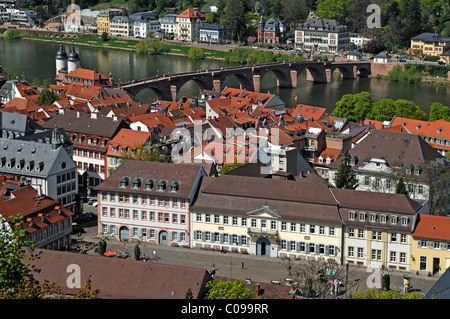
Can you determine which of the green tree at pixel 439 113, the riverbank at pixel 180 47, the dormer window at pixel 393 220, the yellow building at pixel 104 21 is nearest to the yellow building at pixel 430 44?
the riverbank at pixel 180 47

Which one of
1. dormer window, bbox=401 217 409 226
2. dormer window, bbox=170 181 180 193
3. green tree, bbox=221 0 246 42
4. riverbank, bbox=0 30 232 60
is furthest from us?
green tree, bbox=221 0 246 42

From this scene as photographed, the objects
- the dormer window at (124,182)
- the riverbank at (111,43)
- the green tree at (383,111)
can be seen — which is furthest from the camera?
the riverbank at (111,43)

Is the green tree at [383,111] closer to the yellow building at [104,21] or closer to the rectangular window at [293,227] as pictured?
the rectangular window at [293,227]

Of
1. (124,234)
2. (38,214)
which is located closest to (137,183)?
(124,234)

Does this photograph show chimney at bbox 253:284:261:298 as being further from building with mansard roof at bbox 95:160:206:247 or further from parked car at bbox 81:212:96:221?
parked car at bbox 81:212:96:221

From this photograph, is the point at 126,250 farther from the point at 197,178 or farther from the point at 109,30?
the point at 109,30

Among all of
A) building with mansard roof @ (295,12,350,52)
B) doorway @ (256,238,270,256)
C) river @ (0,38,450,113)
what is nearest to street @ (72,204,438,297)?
doorway @ (256,238,270,256)

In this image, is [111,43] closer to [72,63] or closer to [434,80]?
[72,63]

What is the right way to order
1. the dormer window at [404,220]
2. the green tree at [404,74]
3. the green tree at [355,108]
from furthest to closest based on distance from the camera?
1. the green tree at [404,74]
2. the green tree at [355,108]
3. the dormer window at [404,220]
